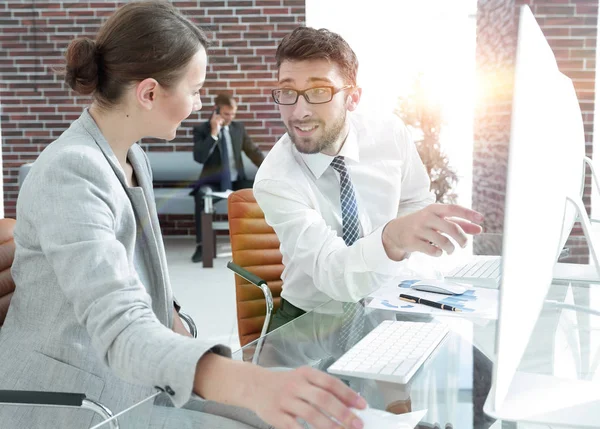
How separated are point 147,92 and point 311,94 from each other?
818 mm

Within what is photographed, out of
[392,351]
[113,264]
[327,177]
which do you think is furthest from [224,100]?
[113,264]

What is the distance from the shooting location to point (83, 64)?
4.19ft

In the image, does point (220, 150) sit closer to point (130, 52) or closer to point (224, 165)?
point (224, 165)

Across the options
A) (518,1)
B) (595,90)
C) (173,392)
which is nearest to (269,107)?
(518,1)

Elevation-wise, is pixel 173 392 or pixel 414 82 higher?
pixel 414 82

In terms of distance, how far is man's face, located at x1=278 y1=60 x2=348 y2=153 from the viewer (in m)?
2.00

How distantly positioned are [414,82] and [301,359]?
16.7ft

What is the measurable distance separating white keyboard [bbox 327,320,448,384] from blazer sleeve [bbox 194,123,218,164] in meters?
5.30

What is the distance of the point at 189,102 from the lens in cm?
136

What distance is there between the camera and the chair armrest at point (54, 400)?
1.06 meters

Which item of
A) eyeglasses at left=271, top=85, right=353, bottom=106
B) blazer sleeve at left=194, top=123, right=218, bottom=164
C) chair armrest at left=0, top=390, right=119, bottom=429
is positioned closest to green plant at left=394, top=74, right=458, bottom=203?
blazer sleeve at left=194, top=123, right=218, bottom=164

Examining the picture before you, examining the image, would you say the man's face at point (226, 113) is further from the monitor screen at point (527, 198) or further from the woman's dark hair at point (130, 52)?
the monitor screen at point (527, 198)

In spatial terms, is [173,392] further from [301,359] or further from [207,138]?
[207,138]

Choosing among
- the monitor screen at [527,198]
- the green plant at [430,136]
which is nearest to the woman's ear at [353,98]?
the monitor screen at [527,198]
